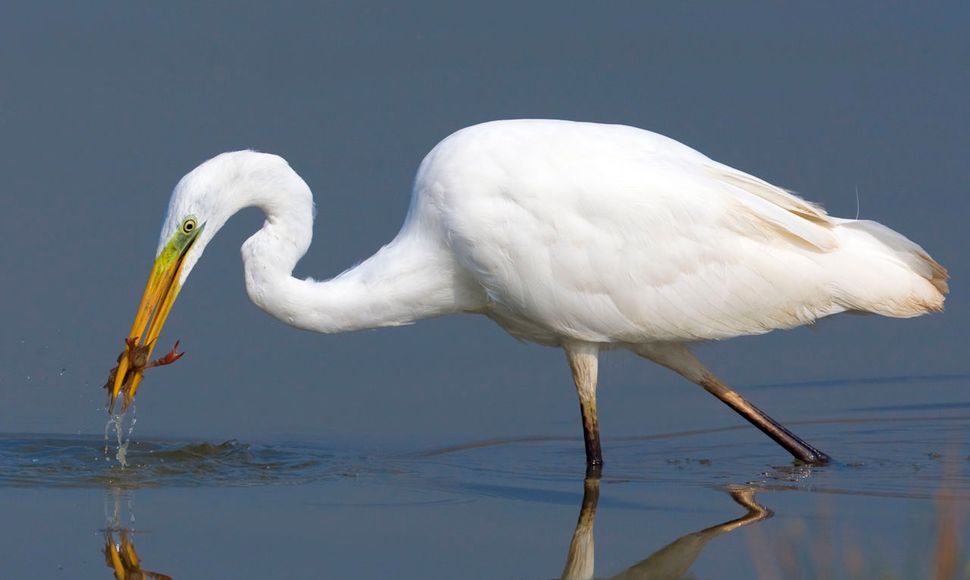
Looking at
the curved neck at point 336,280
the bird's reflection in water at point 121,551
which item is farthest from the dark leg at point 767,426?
the bird's reflection in water at point 121,551

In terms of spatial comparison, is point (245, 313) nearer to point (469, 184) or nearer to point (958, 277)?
point (469, 184)

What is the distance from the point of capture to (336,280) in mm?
7355

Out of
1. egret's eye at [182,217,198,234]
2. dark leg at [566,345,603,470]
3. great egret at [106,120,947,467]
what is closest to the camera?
egret's eye at [182,217,198,234]

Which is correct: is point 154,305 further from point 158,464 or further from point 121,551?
point 121,551

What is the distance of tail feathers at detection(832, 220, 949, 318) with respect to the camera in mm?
7188

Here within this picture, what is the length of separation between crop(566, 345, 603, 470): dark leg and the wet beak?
184 cm

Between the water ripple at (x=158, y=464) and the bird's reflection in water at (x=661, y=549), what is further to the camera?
the water ripple at (x=158, y=464)

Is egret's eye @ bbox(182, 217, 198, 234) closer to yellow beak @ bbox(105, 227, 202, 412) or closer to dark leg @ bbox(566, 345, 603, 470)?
yellow beak @ bbox(105, 227, 202, 412)

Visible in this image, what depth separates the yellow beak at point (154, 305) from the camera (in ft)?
22.6

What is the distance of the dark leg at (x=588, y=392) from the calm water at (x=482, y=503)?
0.41 feet

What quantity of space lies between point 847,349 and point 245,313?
3550mm

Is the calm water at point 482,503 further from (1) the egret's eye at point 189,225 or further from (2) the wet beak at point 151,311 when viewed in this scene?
(1) the egret's eye at point 189,225

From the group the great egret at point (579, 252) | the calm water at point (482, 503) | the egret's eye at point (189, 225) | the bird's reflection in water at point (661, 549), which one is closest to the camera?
the bird's reflection in water at point (661, 549)

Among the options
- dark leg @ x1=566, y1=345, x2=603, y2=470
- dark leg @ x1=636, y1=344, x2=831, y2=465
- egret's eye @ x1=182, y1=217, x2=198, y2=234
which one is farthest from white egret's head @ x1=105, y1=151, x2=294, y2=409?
dark leg @ x1=636, y1=344, x2=831, y2=465
